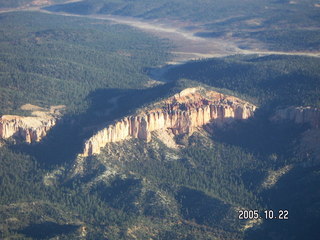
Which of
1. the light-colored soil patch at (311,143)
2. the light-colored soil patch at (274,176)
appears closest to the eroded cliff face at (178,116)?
the light-colored soil patch at (311,143)

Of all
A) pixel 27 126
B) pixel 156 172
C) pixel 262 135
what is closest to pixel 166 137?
pixel 156 172

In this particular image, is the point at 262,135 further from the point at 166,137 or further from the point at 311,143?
the point at 166,137

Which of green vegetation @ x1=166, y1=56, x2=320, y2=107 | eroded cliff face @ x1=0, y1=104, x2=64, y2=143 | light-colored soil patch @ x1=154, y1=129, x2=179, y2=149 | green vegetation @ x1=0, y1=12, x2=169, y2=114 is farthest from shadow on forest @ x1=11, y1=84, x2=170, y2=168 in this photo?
green vegetation @ x1=166, y1=56, x2=320, y2=107

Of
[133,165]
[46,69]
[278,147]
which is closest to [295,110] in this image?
[278,147]

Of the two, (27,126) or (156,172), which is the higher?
(27,126)

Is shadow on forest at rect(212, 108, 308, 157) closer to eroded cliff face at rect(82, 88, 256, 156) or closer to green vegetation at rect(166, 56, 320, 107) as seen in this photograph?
eroded cliff face at rect(82, 88, 256, 156)

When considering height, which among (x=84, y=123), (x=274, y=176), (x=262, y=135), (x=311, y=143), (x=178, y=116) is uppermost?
(x=178, y=116)
